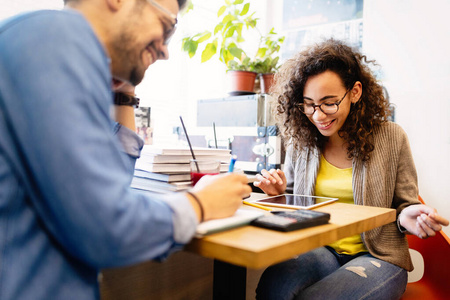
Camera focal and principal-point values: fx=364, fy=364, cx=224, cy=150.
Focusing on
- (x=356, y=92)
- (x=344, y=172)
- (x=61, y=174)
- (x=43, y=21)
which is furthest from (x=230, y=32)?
(x=61, y=174)

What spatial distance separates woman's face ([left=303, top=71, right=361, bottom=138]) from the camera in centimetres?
135

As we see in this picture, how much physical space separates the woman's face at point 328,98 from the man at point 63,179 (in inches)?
35.4

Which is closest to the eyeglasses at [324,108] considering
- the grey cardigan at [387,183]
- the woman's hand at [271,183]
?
the grey cardigan at [387,183]

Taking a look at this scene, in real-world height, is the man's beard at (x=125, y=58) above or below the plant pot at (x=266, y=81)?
below

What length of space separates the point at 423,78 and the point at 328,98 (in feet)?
3.65

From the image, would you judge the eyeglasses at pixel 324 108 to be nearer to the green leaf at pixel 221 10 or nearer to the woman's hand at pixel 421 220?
the woman's hand at pixel 421 220

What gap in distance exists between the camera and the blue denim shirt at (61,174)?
0.48m

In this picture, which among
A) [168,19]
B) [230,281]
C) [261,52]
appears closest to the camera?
[168,19]

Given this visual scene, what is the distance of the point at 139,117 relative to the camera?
1.63 m

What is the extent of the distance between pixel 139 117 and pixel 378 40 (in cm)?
160

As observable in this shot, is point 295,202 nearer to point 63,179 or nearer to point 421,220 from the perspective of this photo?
point 421,220

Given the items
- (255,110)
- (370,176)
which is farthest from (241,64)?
(370,176)

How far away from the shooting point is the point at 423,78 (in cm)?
212

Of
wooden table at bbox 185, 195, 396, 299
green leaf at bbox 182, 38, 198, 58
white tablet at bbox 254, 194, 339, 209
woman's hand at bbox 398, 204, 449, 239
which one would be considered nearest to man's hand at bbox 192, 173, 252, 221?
wooden table at bbox 185, 195, 396, 299
